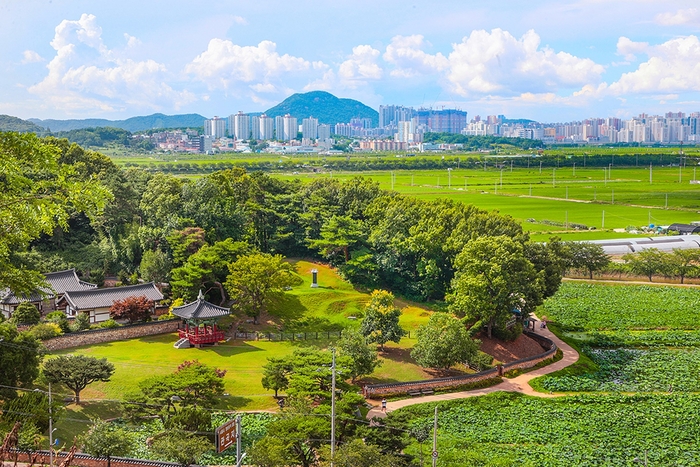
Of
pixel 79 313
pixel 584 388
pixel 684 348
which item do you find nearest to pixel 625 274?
pixel 684 348

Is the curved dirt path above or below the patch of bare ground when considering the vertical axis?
below

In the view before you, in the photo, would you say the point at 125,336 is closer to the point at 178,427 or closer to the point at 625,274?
the point at 178,427

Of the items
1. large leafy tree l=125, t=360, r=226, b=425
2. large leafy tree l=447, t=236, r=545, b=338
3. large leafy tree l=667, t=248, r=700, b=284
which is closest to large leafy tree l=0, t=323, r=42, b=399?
large leafy tree l=125, t=360, r=226, b=425

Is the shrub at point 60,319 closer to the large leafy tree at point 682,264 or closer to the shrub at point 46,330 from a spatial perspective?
the shrub at point 46,330

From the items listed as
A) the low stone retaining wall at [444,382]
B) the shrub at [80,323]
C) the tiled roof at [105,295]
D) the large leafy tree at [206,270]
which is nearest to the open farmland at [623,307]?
the low stone retaining wall at [444,382]

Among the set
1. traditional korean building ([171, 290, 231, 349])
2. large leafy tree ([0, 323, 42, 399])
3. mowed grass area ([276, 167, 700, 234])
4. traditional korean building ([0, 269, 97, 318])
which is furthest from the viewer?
mowed grass area ([276, 167, 700, 234])

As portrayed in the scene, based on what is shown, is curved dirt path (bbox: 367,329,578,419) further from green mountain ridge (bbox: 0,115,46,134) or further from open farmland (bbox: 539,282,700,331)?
green mountain ridge (bbox: 0,115,46,134)

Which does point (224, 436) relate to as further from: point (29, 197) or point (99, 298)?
point (99, 298)
